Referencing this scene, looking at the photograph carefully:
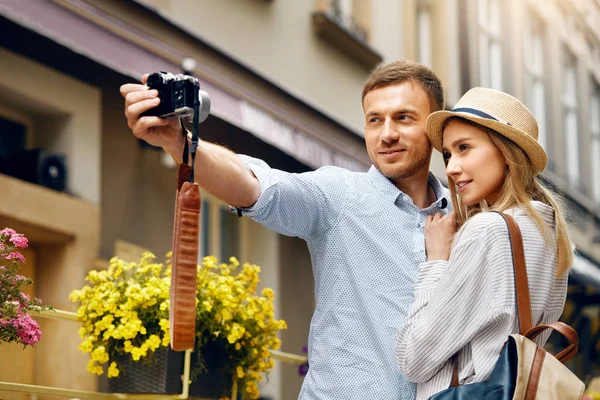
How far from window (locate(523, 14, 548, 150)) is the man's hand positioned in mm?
15646

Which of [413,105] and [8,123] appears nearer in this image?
[413,105]

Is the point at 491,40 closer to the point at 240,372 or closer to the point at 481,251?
the point at 240,372

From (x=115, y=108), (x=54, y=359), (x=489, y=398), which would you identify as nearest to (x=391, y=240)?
(x=489, y=398)

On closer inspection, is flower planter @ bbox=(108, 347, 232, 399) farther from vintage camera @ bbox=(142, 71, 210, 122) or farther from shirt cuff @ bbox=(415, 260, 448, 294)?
vintage camera @ bbox=(142, 71, 210, 122)

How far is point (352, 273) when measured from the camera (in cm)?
295

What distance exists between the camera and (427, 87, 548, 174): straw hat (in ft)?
9.63

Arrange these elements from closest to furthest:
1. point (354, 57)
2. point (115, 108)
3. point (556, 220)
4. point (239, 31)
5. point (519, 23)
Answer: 1. point (556, 220)
2. point (115, 108)
3. point (239, 31)
4. point (354, 57)
5. point (519, 23)

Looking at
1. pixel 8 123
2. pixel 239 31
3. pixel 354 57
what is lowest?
pixel 8 123

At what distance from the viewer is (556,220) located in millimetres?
2857

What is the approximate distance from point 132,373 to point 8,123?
10.4ft

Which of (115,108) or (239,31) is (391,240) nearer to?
(115,108)

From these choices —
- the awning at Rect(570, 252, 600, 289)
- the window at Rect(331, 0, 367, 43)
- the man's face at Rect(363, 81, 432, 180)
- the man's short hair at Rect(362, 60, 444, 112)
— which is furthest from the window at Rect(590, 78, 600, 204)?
the man's face at Rect(363, 81, 432, 180)

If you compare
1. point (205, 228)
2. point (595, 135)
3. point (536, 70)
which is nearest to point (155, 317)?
point (205, 228)

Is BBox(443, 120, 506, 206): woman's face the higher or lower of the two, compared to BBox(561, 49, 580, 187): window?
lower
